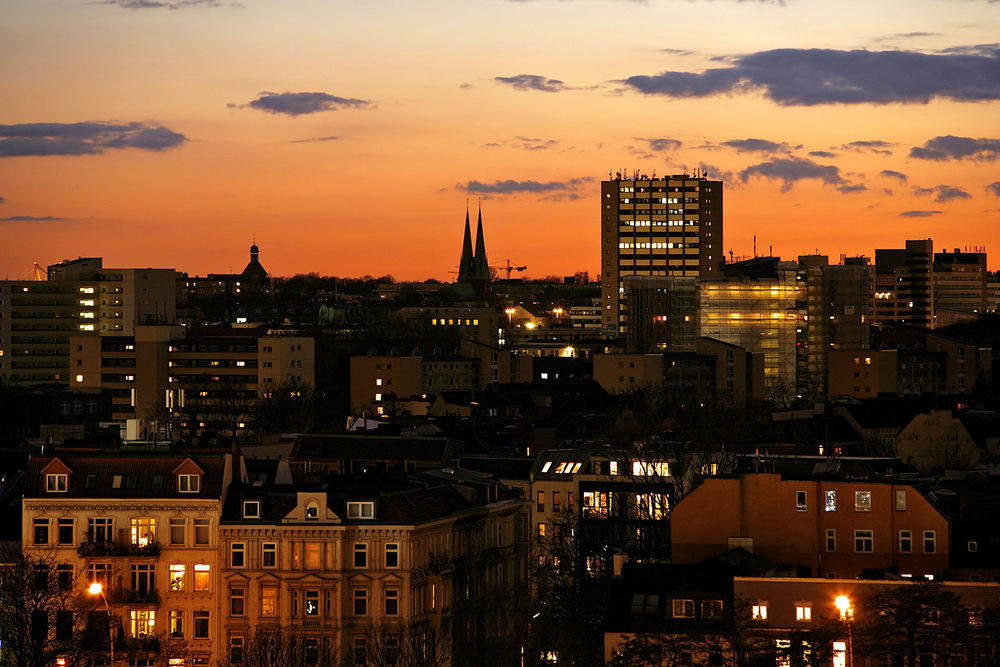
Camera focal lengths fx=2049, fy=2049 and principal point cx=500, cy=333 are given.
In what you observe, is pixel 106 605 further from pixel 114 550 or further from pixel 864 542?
pixel 864 542

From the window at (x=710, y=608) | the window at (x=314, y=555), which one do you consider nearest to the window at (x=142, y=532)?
the window at (x=314, y=555)

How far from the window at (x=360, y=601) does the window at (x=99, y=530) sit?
23.0ft

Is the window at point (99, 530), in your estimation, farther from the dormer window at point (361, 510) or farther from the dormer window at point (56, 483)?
the dormer window at point (361, 510)

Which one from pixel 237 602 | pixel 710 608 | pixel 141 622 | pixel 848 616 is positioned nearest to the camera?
pixel 848 616

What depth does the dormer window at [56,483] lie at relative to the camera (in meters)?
57.1

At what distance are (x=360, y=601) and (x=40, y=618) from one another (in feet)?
28.6

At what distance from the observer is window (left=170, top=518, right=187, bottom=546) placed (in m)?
56.5

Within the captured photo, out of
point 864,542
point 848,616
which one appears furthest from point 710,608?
point 864,542

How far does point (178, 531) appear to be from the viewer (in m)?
56.5

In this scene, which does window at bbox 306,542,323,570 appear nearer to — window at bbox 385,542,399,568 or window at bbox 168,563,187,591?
window at bbox 385,542,399,568

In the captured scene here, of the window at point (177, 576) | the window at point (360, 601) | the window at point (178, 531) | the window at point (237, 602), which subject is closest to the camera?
the window at point (360, 601)

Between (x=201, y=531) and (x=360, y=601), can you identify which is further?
(x=201, y=531)

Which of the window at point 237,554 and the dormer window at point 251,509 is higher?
the dormer window at point 251,509

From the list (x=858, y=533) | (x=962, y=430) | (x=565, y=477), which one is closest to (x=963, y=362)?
(x=962, y=430)
